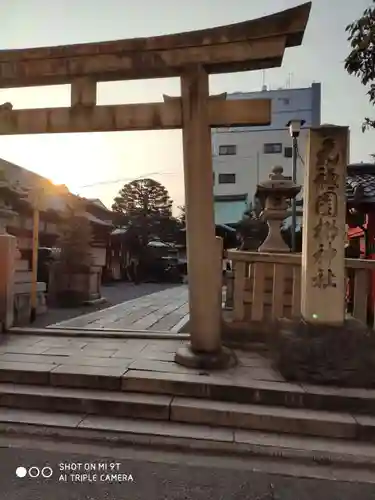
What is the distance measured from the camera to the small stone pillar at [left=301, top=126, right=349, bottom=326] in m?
4.86

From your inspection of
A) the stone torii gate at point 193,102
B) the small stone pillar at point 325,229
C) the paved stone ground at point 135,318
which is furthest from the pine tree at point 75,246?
the small stone pillar at point 325,229

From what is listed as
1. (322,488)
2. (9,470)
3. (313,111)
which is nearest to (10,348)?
(9,470)

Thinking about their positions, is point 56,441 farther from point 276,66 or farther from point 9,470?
point 276,66

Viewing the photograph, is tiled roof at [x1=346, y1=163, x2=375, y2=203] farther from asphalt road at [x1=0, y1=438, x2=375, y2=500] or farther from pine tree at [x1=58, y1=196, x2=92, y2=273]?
pine tree at [x1=58, y1=196, x2=92, y2=273]

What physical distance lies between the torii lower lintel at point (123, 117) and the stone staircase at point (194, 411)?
3.14m

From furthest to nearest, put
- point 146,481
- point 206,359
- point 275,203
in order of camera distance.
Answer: point 275,203 < point 206,359 < point 146,481

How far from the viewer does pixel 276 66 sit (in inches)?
199

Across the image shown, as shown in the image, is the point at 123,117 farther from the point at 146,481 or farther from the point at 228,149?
the point at 228,149

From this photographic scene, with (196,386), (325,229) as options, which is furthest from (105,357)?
(325,229)

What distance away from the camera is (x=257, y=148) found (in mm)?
40531

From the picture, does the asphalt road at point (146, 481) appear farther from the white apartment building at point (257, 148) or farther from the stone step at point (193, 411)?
the white apartment building at point (257, 148)

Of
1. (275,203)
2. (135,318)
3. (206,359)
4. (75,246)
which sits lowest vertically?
(135,318)

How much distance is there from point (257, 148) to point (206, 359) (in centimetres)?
3829

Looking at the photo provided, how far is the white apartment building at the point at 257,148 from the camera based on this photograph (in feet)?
125
